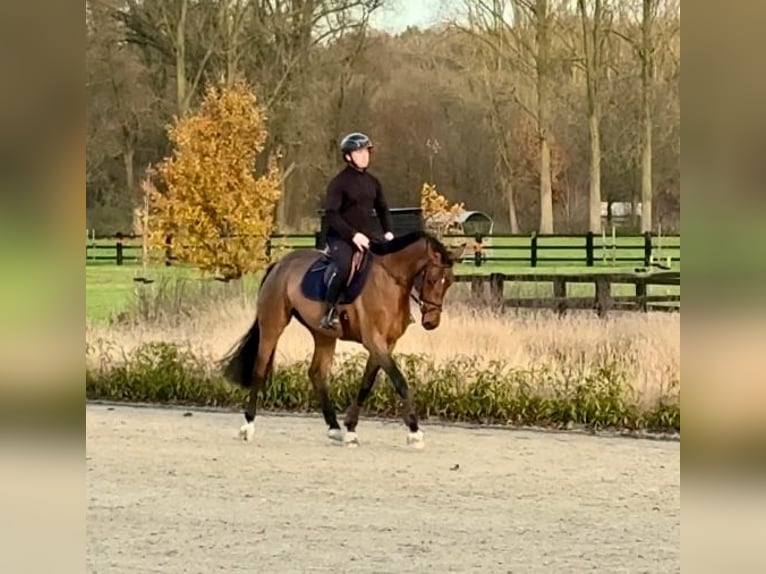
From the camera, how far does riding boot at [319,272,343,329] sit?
6566 millimetres

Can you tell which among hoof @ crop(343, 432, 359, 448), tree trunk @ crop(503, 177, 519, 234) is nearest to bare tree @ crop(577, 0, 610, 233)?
tree trunk @ crop(503, 177, 519, 234)

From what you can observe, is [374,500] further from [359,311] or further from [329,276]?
[329,276]

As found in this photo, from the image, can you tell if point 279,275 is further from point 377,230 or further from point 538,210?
point 538,210

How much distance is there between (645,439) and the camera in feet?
22.8

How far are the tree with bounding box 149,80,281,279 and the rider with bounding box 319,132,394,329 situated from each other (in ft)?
4.93

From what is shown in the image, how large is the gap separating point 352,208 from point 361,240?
0.67 feet

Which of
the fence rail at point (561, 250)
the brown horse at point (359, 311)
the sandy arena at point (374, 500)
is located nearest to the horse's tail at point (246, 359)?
the brown horse at point (359, 311)

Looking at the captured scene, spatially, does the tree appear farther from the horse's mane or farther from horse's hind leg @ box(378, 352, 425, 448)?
horse's hind leg @ box(378, 352, 425, 448)

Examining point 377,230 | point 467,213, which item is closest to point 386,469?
point 377,230

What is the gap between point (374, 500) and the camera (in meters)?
5.55

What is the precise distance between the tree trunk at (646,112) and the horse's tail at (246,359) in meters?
2.40

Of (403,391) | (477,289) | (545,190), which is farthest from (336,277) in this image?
(545,190)

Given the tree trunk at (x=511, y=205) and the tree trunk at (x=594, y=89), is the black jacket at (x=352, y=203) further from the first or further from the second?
the tree trunk at (x=594, y=89)
